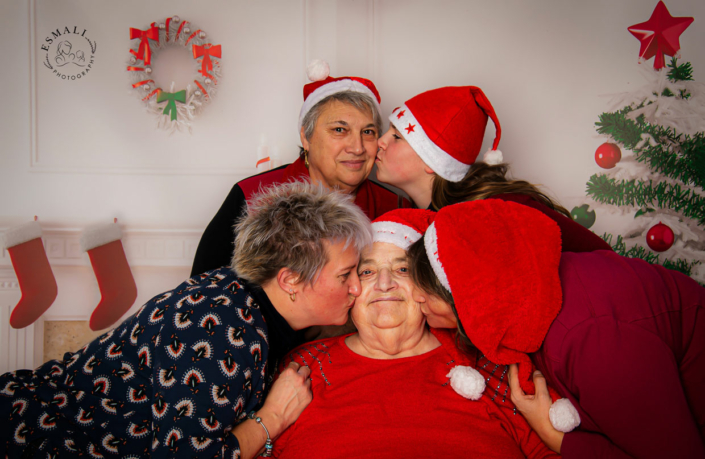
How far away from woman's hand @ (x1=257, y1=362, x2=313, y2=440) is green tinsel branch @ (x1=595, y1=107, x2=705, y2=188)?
105 inches

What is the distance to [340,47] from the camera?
305 cm

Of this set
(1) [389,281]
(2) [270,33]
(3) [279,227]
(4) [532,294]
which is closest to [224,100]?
(2) [270,33]

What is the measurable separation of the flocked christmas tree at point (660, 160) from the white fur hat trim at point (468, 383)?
1967mm

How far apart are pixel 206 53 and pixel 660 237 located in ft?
10.4

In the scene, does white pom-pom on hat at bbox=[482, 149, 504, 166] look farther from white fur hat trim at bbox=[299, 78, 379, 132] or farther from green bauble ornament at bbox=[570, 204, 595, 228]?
green bauble ornament at bbox=[570, 204, 595, 228]

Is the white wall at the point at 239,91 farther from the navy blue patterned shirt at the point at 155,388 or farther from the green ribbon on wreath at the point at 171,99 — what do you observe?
the navy blue patterned shirt at the point at 155,388

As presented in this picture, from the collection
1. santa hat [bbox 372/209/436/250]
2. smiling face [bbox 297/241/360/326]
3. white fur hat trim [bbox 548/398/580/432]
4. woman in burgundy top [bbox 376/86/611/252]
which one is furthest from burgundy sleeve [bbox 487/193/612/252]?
smiling face [bbox 297/241/360/326]

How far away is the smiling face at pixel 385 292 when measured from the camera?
1857 mm

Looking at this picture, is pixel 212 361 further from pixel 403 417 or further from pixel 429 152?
pixel 429 152

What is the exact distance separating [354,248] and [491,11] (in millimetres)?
2206

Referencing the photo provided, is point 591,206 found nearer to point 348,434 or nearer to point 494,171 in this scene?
point 494,171

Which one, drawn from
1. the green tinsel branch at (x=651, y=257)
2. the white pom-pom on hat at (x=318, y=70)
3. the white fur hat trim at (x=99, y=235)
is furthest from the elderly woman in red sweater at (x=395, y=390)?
the green tinsel branch at (x=651, y=257)

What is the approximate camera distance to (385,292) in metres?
1.87

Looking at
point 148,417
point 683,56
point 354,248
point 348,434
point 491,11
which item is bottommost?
point 348,434
